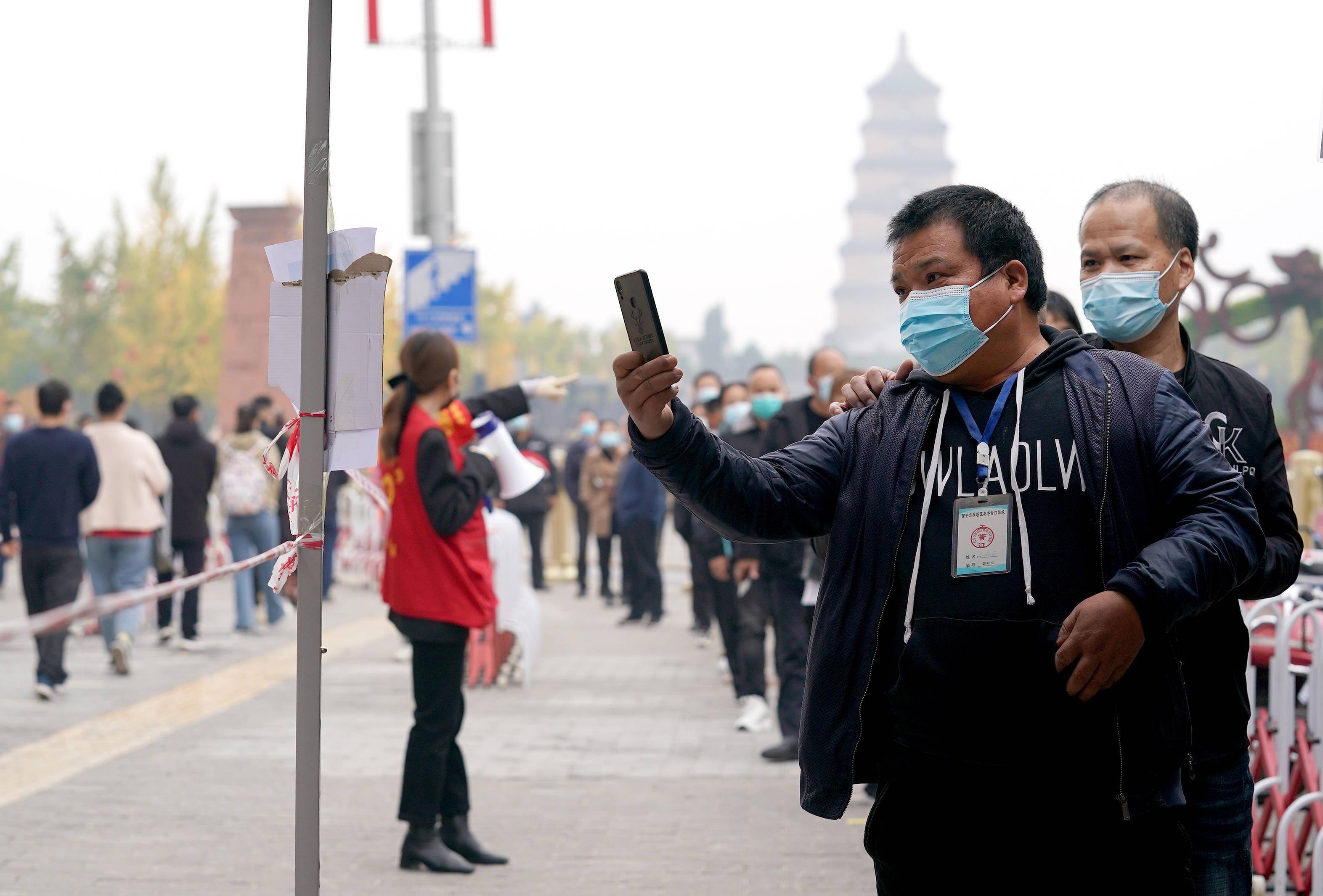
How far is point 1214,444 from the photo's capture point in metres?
2.50

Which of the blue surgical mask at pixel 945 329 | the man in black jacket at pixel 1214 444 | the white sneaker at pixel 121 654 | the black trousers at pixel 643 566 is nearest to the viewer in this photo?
the blue surgical mask at pixel 945 329

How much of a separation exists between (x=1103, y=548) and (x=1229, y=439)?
0.81 metres

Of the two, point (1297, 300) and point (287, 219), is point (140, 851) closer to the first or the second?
point (1297, 300)

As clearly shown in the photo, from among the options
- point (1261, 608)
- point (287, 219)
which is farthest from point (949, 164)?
point (1261, 608)

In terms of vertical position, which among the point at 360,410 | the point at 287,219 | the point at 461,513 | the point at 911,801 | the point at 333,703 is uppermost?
the point at 287,219

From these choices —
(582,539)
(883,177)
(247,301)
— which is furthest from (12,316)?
(883,177)

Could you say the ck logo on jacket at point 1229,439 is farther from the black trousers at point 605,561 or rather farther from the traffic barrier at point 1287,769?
the black trousers at point 605,561

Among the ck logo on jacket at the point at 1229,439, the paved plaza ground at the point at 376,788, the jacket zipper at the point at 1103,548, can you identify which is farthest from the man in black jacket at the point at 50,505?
the jacket zipper at the point at 1103,548

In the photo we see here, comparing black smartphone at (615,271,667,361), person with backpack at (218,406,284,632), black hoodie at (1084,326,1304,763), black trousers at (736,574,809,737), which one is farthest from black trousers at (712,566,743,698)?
black smartphone at (615,271,667,361)

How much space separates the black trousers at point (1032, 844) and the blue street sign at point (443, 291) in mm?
10678

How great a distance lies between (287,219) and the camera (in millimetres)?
40062

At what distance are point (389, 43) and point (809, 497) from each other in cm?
1205

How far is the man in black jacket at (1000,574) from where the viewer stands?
2.38 m

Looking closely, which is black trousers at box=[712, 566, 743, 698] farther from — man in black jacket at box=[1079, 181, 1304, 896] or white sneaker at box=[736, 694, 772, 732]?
man in black jacket at box=[1079, 181, 1304, 896]
